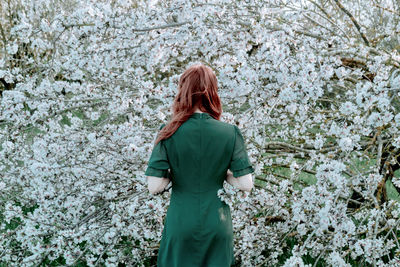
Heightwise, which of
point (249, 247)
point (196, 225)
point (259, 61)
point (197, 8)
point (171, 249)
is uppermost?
Answer: point (197, 8)

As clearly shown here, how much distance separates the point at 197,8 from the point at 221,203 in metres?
1.72

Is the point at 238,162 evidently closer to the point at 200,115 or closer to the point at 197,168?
the point at 197,168

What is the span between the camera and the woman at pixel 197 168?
2.41 metres

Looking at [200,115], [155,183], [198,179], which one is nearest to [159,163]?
[155,183]

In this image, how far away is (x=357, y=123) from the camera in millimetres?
2779

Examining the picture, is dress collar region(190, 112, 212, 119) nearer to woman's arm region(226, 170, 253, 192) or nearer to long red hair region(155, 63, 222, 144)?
long red hair region(155, 63, 222, 144)

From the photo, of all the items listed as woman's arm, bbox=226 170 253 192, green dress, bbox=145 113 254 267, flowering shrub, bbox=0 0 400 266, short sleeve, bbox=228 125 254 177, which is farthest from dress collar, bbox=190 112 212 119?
flowering shrub, bbox=0 0 400 266

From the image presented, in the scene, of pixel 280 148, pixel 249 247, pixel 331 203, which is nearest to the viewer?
pixel 331 203

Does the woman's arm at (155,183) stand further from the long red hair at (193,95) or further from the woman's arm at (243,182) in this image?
the woman's arm at (243,182)

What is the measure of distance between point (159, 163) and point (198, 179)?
24cm

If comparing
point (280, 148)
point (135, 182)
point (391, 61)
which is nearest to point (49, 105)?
point (135, 182)

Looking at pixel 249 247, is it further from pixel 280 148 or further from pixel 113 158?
pixel 280 148

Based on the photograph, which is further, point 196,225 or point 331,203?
point 331,203

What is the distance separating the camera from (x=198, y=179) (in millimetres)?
2449
